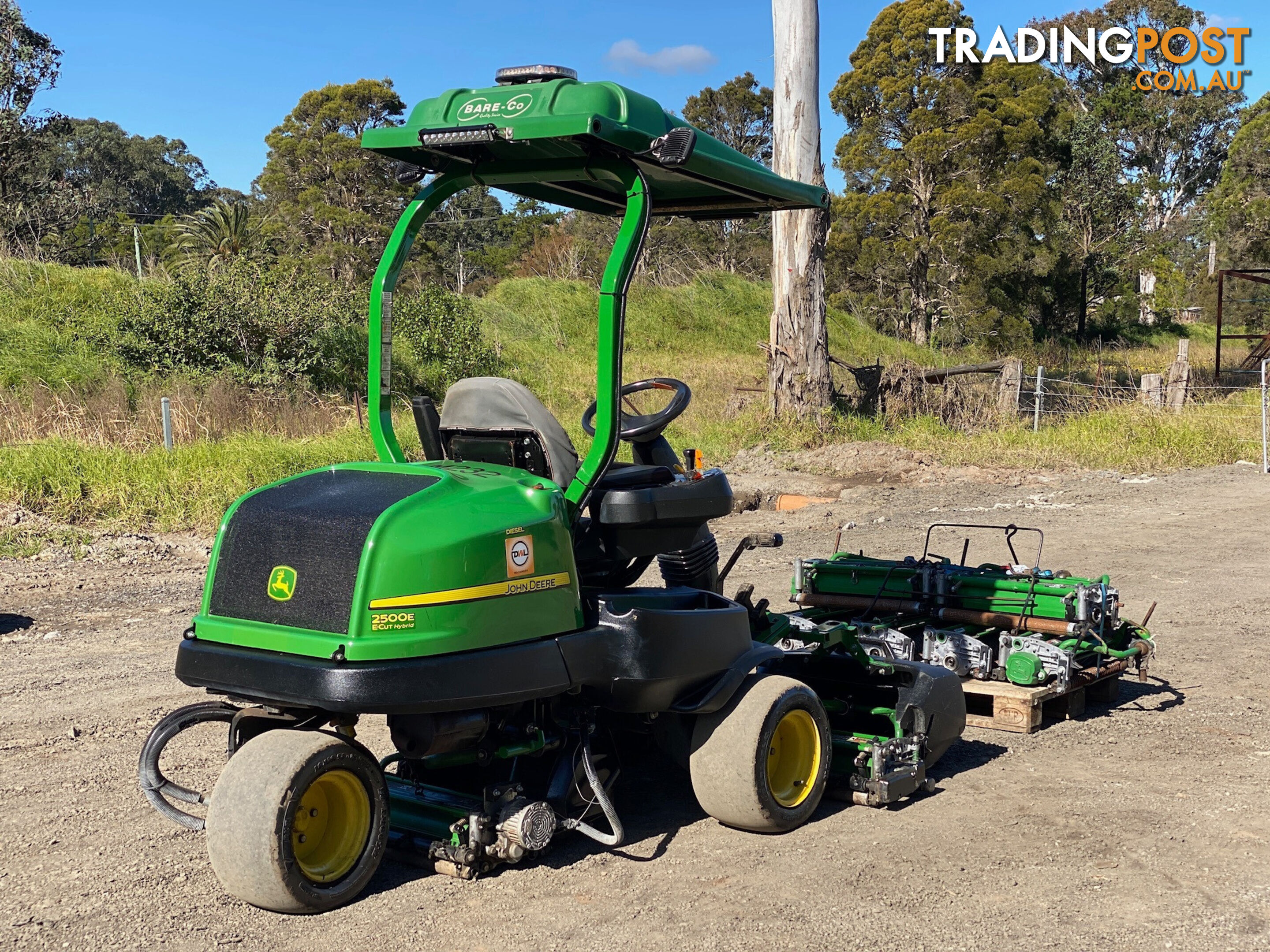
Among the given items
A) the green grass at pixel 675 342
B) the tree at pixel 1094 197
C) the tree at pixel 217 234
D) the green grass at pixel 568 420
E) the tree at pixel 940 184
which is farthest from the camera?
the tree at pixel 1094 197

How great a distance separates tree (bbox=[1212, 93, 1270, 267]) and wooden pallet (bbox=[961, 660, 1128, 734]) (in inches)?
1392

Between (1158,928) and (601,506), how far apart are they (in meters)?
2.22

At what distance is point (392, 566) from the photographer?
369 cm

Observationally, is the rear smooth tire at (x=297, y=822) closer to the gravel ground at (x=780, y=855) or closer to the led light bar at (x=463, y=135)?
the gravel ground at (x=780, y=855)

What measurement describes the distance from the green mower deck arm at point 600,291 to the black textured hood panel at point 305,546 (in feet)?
1.64

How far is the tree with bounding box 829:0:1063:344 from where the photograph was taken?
3114 cm

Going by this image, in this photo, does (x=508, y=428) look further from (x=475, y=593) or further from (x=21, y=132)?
(x=21, y=132)

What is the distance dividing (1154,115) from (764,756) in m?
56.2

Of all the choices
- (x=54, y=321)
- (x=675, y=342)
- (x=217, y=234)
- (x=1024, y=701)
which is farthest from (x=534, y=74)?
(x=217, y=234)

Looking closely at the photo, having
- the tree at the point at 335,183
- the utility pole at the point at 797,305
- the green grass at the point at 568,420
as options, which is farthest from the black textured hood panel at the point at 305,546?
the tree at the point at 335,183

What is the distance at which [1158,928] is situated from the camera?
3.73 m

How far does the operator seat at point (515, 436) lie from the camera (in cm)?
442

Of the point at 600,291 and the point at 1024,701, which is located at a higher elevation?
the point at 600,291

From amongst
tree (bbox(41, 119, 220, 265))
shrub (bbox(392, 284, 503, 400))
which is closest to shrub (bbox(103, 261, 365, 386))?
shrub (bbox(392, 284, 503, 400))
